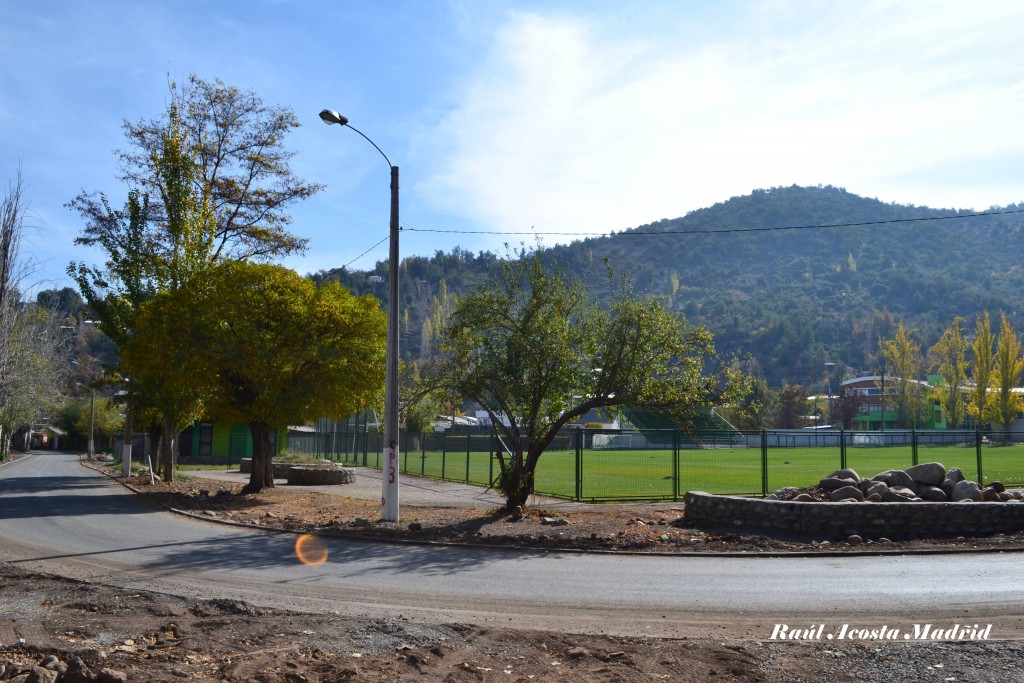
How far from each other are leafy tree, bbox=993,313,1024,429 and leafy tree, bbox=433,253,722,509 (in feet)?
236

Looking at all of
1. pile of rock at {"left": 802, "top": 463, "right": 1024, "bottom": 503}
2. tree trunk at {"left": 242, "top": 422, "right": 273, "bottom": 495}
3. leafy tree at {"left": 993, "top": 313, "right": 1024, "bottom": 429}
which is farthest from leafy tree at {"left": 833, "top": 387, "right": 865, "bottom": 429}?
tree trunk at {"left": 242, "top": 422, "right": 273, "bottom": 495}

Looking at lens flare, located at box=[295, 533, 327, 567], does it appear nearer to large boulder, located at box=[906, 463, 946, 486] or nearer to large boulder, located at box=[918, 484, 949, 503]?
large boulder, located at box=[918, 484, 949, 503]

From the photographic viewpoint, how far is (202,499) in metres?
22.9

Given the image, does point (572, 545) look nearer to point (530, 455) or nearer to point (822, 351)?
point (530, 455)

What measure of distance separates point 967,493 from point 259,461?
19461 millimetres

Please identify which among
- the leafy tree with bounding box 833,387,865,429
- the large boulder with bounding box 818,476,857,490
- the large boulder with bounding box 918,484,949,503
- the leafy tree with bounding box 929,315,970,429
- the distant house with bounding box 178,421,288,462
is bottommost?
the distant house with bounding box 178,421,288,462

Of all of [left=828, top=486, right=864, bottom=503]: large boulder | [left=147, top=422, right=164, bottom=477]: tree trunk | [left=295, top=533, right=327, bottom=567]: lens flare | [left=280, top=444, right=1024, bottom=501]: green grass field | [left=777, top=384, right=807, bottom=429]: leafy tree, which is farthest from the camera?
[left=777, top=384, right=807, bottom=429]: leafy tree

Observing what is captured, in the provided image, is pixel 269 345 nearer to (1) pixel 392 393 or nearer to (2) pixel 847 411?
(1) pixel 392 393

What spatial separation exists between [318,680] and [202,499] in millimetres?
18140

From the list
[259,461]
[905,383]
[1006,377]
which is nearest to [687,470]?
[259,461]

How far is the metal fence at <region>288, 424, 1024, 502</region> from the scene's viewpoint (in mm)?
24094

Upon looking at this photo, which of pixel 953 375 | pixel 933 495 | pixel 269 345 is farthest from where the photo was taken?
pixel 953 375

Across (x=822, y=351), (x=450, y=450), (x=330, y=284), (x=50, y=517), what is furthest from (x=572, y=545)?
(x=822, y=351)

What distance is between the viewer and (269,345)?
24.1 meters
